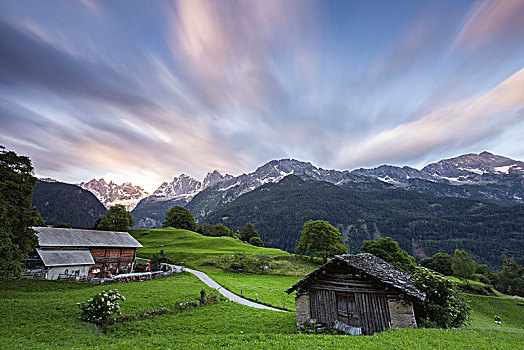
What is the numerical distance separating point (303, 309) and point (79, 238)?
42.2m

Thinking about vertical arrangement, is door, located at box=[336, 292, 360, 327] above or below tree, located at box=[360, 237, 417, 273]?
below

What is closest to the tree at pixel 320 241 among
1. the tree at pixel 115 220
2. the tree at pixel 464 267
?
the tree at pixel 464 267

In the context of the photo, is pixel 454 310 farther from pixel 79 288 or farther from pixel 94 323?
pixel 79 288

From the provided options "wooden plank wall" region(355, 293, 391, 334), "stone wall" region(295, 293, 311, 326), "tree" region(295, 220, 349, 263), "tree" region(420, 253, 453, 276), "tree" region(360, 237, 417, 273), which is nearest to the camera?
"wooden plank wall" region(355, 293, 391, 334)

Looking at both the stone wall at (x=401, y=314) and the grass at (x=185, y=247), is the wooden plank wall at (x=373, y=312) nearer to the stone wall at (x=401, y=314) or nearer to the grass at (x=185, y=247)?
the stone wall at (x=401, y=314)

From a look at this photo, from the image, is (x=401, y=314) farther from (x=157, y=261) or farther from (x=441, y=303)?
Result: (x=157, y=261)

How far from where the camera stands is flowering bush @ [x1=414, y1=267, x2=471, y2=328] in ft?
48.6

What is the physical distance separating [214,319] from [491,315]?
49937 millimetres

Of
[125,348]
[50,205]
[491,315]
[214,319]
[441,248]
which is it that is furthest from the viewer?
[441,248]

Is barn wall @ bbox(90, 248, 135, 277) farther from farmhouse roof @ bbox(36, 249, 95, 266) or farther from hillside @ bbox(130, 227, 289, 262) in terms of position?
hillside @ bbox(130, 227, 289, 262)

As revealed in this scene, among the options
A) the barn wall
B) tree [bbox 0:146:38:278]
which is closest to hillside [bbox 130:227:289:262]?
the barn wall

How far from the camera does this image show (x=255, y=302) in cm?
2747

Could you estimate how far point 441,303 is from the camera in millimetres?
15375

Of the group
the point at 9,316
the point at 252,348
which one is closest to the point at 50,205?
the point at 9,316
